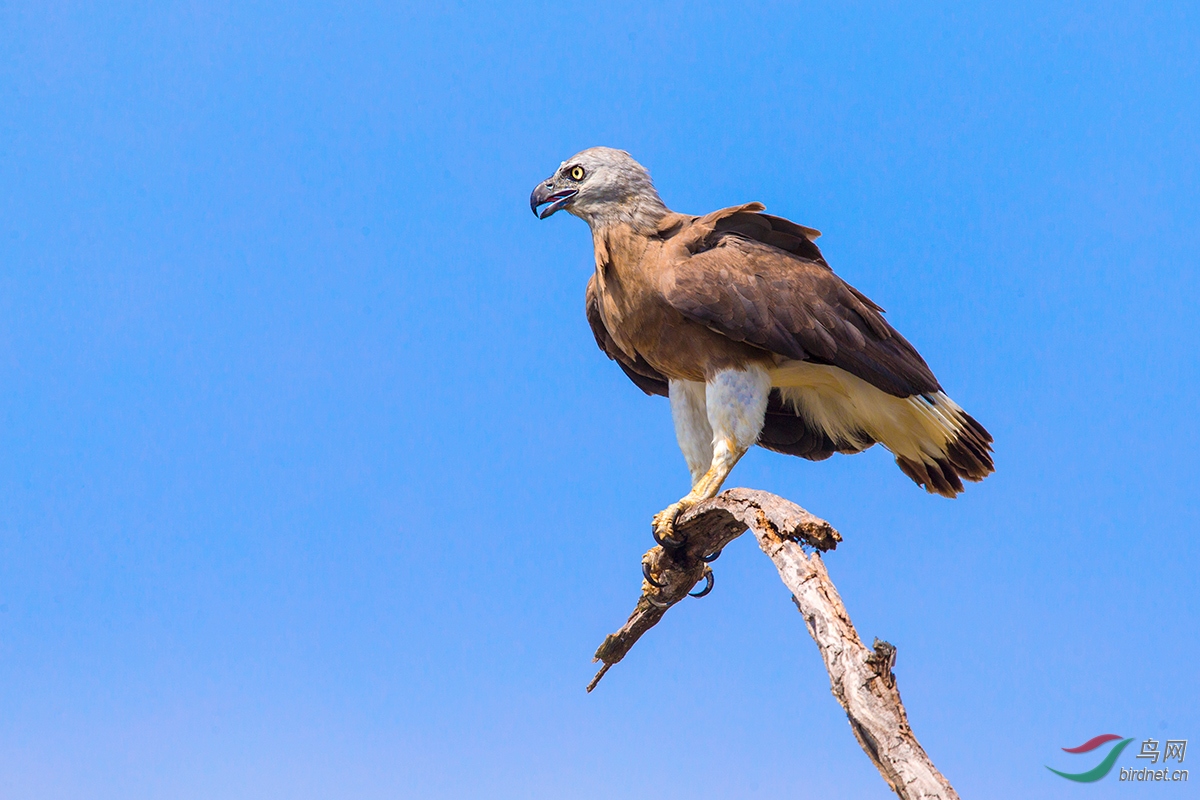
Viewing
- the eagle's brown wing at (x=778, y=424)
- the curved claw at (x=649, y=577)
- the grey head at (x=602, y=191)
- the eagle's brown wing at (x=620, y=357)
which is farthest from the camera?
the eagle's brown wing at (x=778, y=424)

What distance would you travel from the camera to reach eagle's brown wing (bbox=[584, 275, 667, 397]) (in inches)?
209

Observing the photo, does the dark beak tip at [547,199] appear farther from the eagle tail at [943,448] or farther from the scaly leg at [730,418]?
the eagle tail at [943,448]

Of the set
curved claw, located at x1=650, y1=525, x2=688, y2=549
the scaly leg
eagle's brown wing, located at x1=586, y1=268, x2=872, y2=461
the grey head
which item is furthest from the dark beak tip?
curved claw, located at x1=650, y1=525, x2=688, y2=549

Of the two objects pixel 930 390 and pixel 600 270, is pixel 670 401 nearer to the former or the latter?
pixel 600 270

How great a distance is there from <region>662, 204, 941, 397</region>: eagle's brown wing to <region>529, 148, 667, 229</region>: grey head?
0.24 metres

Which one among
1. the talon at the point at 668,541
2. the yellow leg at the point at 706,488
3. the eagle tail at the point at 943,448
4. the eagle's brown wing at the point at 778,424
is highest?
the eagle's brown wing at the point at 778,424

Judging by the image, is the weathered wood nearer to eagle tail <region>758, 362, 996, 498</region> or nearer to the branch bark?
the branch bark

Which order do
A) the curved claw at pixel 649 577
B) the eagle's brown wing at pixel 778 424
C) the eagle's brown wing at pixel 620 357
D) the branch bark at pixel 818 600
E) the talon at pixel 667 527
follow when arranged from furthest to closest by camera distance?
the eagle's brown wing at pixel 778 424, the eagle's brown wing at pixel 620 357, the curved claw at pixel 649 577, the talon at pixel 667 527, the branch bark at pixel 818 600

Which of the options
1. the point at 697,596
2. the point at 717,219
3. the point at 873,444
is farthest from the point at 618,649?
the point at 717,219

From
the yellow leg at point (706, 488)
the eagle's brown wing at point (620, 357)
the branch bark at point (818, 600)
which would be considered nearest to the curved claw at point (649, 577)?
the branch bark at point (818, 600)

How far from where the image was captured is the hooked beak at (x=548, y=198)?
505 centimetres

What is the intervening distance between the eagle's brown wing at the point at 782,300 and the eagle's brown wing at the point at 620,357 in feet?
2.11

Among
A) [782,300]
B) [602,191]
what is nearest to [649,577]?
[782,300]

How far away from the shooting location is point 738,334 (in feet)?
15.1
